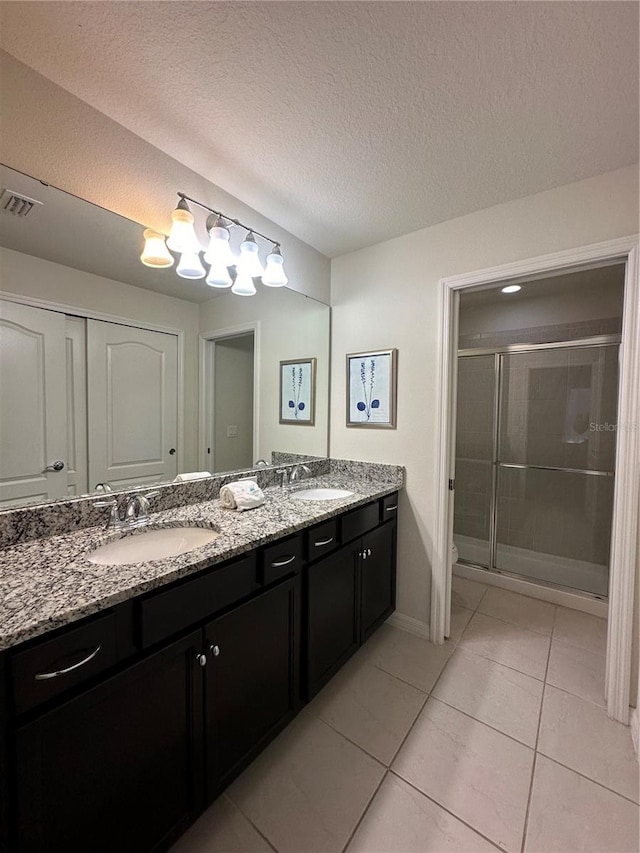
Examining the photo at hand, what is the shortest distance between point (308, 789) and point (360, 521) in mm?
992

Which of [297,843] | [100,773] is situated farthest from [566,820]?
[100,773]

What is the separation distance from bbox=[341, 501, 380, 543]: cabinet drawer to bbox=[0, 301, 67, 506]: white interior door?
115cm

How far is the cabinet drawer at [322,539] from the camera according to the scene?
4.76 feet

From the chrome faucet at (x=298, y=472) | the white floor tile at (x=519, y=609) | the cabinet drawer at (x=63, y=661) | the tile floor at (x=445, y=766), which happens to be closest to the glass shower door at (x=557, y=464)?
the white floor tile at (x=519, y=609)

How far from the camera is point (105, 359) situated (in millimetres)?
1375

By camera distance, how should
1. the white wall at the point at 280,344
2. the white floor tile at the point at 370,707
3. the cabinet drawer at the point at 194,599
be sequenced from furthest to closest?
the white wall at the point at 280,344 < the white floor tile at the point at 370,707 < the cabinet drawer at the point at 194,599

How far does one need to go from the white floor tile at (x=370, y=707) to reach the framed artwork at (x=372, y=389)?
4.43 ft

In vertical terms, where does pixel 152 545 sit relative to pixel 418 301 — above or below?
below

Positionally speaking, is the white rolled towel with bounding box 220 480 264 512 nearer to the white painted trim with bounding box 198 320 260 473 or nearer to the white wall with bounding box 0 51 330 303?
the white painted trim with bounding box 198 320 260 473

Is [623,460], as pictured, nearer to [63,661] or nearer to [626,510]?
[626,510]

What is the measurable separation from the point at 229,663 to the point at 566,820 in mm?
1213

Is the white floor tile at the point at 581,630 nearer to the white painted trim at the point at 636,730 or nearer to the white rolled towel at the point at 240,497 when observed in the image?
the white painted trim at the point at 636,730

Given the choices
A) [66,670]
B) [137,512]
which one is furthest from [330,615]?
[66,670]

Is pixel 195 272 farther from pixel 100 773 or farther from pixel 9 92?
pixel 100 773
